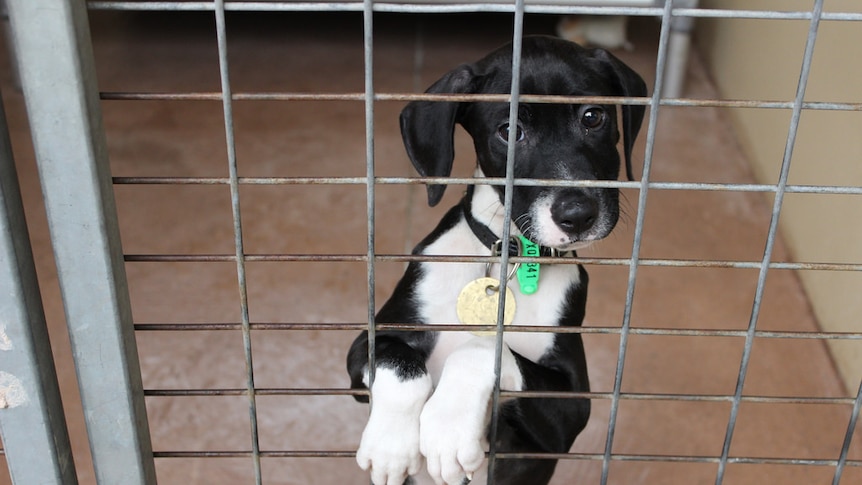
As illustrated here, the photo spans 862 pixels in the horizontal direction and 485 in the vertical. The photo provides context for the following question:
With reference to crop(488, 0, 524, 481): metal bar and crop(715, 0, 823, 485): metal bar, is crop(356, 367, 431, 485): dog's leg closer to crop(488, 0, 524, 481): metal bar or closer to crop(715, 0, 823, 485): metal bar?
crop(488, 0, 524, 481): metal bar

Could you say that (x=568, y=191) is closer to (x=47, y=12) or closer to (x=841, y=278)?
(x=47, y=12)

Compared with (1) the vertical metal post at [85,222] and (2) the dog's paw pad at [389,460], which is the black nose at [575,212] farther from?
(1) the vertical metal post at [85,222]

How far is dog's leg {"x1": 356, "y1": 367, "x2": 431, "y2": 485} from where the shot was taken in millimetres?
1442

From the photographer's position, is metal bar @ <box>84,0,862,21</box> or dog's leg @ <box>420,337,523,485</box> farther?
dog's leg @ <box>420,337,523,485</box>

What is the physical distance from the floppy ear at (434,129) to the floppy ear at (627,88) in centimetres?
25

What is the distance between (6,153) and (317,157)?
2.46 m

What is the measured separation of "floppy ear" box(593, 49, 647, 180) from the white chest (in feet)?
0.84

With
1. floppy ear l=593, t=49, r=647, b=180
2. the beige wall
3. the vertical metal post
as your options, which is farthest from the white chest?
the beige wall

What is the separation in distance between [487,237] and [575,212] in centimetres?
28

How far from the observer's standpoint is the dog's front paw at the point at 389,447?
144cm

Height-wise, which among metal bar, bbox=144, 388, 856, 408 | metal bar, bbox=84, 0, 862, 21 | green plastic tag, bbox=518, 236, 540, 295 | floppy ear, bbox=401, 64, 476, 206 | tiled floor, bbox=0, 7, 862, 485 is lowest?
tiled floor, bbox=0, 7, 862, 485

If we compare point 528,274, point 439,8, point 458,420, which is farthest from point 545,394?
point 439,8

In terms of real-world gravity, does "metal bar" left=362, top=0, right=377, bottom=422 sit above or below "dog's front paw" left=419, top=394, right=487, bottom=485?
above

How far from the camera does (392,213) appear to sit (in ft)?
10.7
